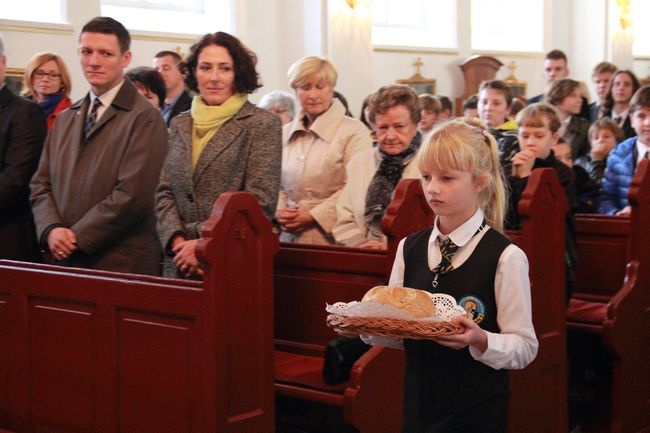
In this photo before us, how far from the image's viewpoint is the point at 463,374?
8.34ft

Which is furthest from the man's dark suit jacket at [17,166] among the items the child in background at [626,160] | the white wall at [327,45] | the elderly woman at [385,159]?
the white wall at [327,45]

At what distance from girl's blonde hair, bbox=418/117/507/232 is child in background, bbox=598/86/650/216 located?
328cm

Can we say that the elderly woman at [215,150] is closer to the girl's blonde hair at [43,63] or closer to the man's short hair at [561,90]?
the girl's blonde hair at [43,63]

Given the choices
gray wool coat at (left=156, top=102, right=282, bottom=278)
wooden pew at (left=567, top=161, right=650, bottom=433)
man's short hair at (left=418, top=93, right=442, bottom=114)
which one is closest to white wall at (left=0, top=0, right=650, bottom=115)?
man's short hair at (left=418, top=93, right=442, bottom=114)

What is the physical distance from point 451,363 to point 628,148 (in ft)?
12.7

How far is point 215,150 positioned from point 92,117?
0.81m

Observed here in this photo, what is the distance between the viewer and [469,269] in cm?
254

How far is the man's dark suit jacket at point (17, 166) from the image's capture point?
4.69 meters

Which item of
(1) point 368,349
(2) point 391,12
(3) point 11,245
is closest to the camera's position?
(1) point 368,349

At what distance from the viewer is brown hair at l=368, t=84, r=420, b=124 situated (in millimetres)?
4281

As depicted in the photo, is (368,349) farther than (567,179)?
No

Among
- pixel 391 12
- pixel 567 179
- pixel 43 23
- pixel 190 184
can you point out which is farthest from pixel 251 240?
pixel 391 12

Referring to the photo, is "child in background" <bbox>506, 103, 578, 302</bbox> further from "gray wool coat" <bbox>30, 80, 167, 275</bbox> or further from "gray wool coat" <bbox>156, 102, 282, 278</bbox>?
"gray wool coat" <bbox>30, 80, 167, 275</bbox>

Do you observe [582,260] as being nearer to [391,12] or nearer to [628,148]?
[628,148]
